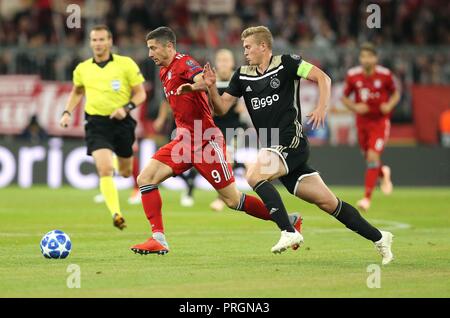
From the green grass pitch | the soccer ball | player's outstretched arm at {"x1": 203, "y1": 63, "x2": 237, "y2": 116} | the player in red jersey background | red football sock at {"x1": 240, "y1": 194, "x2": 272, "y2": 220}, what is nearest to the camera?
the green grass pitch

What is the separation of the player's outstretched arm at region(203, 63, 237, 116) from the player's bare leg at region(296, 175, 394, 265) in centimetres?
105

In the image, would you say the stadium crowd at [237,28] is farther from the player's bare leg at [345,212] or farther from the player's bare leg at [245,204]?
the player's bare leg at [345,212]

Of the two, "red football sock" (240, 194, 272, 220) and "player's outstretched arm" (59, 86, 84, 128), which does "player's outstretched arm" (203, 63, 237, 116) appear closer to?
"red football sock" (240, 194, 272, 220)

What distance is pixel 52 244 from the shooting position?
1010 centimetres

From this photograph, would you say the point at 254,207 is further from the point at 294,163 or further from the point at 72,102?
the point at 72,102

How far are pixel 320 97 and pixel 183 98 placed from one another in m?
1.65

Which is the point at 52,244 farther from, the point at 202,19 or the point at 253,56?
the point at 202,19

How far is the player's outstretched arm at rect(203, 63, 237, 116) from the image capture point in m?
9.52

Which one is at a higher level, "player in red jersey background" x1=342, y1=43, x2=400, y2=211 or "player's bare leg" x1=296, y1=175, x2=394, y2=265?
"player in red jersey background" x1=342, y1=43, x2=400, y2=211

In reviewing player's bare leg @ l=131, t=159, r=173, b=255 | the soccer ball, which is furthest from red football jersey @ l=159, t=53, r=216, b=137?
the soccer ball

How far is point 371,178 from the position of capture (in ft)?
57.5

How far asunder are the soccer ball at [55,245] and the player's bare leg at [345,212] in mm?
2343

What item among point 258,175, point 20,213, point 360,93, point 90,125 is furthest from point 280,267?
point 360,93

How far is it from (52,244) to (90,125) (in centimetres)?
395
